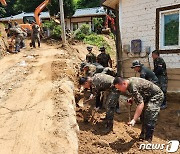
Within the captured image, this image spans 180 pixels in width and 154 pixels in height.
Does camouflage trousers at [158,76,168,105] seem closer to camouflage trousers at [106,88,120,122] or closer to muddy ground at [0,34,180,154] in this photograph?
muddy ground at [0,34,180,154]

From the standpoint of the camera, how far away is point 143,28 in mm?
9000

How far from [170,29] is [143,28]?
1009 mm

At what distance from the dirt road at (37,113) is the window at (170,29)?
125 inches

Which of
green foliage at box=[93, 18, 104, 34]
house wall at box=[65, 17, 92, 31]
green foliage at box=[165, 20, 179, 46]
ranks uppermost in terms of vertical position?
house wall at box=[65, 17, 92, 31]

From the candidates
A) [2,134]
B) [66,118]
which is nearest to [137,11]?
[66,118]

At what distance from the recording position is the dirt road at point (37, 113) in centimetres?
482

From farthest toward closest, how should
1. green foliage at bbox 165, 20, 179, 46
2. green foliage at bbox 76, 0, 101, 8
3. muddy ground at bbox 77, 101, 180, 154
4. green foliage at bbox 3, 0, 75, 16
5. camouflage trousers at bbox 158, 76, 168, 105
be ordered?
green foliage at bbox 76, 0, 101, 8, green foliage at bbox 3, 0, 75, 16, green foliage at bbox 165, 20, 179, 46, camouflage trousers at bbox 158, 76, 168, 105, muddy ground at bbox 77, 101, 180, 154

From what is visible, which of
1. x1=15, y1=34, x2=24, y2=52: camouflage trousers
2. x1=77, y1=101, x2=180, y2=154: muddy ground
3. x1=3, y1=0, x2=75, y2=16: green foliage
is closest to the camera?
x1=77, y1=101, x2=180, y2=154: muddy ground

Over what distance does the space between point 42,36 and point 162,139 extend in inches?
674

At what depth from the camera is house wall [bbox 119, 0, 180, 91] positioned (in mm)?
8249

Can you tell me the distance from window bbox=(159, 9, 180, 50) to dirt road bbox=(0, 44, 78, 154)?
10.4 ft

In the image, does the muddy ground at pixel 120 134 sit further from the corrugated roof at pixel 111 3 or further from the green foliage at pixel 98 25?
the green foliage at pixel 98 25

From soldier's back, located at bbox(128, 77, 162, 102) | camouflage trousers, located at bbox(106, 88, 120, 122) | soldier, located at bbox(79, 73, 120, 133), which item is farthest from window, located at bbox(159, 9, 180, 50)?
soldier's back, located at bbox(128, 77, 162, 102)

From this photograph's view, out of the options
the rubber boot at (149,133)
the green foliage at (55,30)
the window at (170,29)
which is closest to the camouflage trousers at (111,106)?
the rubber boot at (149,133)
